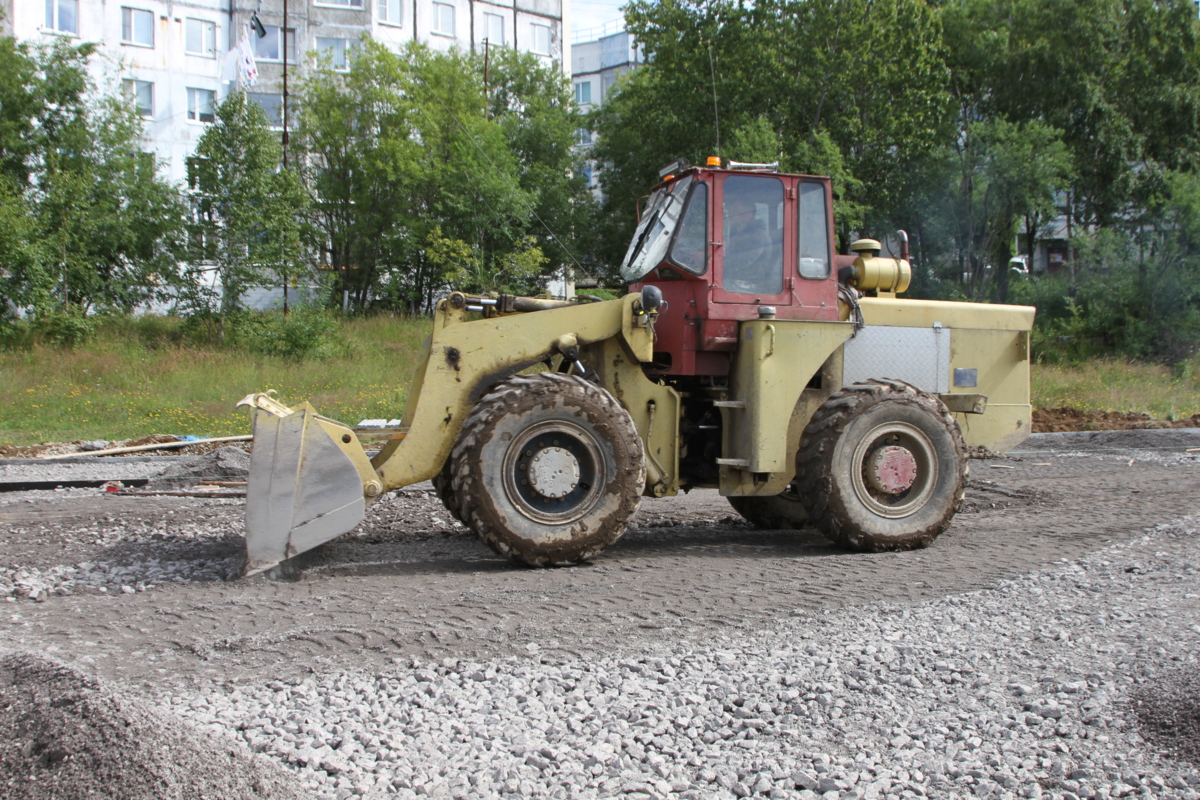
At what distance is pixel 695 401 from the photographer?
268 inches

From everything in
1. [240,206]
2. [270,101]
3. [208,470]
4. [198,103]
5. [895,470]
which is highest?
[270,101]

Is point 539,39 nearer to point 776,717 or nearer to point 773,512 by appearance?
point 773,512

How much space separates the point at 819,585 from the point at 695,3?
25.5 m

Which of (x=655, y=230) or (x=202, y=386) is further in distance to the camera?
(x=202, y=386)

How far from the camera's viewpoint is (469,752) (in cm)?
331

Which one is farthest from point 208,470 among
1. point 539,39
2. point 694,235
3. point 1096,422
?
point 539,39

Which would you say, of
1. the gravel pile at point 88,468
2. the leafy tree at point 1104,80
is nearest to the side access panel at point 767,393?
the gravel pile at point 88,468

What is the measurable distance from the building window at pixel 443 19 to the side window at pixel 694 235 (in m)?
37.0

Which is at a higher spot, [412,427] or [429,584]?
[412,427]

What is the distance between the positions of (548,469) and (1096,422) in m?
12.0

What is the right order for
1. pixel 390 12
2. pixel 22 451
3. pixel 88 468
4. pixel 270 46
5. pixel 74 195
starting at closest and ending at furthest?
1. pixel 88 468
2. pixel 22 451
3. pixel 74 195
4. pixel 270 46
5. pixel 390 12

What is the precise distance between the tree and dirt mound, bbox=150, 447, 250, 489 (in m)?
13.8

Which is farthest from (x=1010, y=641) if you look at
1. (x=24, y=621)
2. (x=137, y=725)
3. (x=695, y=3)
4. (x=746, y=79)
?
(x=695, y=3)

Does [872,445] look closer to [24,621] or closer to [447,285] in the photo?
[24,621]
